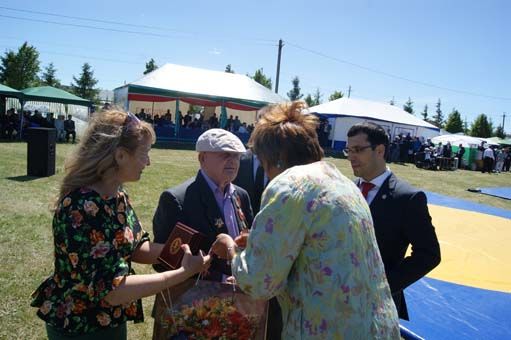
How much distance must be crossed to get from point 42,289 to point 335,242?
4.68ft

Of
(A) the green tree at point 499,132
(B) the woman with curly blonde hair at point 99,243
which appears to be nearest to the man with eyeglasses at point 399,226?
(B) the woman with curly blonde hair at point 99,243

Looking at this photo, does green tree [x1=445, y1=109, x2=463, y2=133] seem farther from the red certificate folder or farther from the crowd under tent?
the red certificate folder

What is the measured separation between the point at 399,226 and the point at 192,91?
2306 cm

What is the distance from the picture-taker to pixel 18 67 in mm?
40625

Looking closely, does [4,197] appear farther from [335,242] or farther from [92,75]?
[92,75]

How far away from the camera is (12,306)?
4.02 meters

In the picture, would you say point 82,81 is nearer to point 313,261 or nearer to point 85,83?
point 85,83

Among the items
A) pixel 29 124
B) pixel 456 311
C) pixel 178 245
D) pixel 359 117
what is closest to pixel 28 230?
pixel 178 245

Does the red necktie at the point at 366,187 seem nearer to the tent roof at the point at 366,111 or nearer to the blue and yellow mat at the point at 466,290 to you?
the blue and yellow mat at the point at 466,290

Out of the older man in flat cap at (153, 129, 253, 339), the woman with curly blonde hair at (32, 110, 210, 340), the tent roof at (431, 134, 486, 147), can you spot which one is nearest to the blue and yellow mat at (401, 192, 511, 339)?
the older man in flat cap at (153, 129, 253, 339)

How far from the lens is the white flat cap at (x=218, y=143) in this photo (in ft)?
9.02

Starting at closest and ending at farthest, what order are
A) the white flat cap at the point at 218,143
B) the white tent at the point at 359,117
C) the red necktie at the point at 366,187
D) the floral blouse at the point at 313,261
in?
the floral blouse at the point at 313,261 < the white flat cap at the point at 218,143 < the red necktie at the point at 366,187 < the white tent at the point at 359,117

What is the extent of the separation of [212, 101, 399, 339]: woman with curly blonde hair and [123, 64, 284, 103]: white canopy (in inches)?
912

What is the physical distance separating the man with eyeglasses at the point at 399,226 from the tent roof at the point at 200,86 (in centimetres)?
2195
